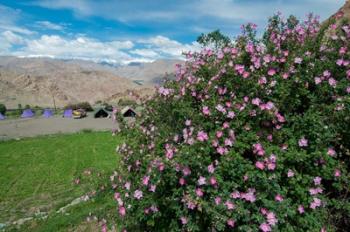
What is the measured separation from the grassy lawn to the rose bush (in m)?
1.79

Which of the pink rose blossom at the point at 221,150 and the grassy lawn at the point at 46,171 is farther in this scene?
the grassy lawn at the point at 46,171

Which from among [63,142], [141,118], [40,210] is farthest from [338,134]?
[63,142]

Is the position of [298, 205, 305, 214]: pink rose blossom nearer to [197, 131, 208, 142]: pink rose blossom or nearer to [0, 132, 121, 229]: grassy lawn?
[197, 131, 208, 142]: pink rose blossom

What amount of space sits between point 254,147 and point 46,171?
67.7 ft

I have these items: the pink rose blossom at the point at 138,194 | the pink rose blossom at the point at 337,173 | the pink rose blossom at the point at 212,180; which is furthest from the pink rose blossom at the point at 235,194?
the pink rose blossom at the point at 337,173

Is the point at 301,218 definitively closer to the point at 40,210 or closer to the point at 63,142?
the point at 40,210

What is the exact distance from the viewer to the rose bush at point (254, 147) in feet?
12.1

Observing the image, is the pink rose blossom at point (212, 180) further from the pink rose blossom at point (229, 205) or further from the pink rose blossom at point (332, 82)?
the pink rose blossom at point (332, 82)

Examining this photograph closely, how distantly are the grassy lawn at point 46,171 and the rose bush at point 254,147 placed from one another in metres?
1.79

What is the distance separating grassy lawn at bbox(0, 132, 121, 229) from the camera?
1366cm

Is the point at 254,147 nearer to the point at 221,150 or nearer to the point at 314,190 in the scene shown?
the point at 221,150

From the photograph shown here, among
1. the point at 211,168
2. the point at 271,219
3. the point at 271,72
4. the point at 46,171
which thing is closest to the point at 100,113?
the point at 46,171

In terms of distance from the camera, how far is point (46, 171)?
872 inches

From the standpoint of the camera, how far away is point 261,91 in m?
4.13
